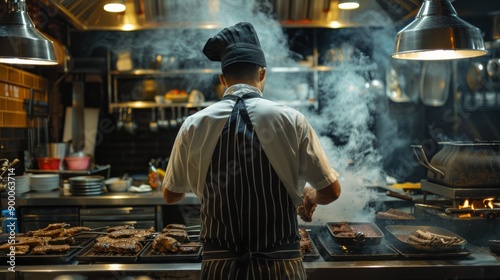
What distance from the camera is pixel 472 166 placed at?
286 centimetres

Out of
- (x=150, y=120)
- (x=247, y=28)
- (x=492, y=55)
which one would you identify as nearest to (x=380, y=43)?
(x=492, y=55)

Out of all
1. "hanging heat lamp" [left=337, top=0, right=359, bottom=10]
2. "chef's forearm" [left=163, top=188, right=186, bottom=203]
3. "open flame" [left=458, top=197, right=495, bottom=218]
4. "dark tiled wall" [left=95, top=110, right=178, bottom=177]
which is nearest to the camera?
"chef's forearm" [left=163, top=188, right=186, bottom=203]

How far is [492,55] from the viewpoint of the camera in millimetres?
5918

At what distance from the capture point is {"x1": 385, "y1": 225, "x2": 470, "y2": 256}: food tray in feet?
8.14

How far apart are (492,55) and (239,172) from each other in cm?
516

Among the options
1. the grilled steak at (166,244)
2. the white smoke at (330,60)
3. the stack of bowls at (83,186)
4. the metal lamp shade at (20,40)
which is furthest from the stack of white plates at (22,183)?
the grilled steak at (166,244)

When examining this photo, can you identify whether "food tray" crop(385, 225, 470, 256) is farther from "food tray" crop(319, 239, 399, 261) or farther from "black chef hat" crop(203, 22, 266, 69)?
"black chef hat" crop(203, 22, 266, 69)

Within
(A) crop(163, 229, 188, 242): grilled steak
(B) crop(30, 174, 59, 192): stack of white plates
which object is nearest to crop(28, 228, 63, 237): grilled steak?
(A) crop(163, 229, 188, 242): grilled steak

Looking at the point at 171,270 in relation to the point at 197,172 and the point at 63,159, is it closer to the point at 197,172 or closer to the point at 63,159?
the point at 197,172

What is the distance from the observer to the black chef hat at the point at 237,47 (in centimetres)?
203

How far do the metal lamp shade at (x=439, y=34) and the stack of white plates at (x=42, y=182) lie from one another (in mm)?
3910

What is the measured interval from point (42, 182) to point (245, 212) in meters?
3.71

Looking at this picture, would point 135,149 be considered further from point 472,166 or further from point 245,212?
point 245,212

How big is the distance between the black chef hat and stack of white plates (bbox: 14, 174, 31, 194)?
345 centimetres
